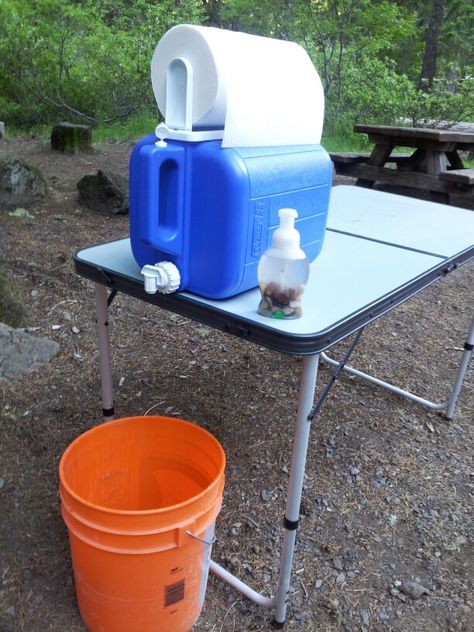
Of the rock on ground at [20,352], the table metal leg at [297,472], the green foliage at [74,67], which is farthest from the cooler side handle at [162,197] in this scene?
the green foliage at [74,67]

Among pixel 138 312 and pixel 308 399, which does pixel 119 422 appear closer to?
pixel 308 399

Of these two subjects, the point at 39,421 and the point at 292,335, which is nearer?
the point at 292,335

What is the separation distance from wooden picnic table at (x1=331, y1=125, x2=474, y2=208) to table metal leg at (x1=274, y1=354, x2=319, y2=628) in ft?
12.3

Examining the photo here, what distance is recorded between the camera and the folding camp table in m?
1.15

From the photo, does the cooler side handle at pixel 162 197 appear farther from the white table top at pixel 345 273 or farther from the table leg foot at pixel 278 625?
the table leg foot at pixel 278 625

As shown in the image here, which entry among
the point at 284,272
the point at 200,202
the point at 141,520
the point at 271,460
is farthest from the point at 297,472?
the point at 271,460

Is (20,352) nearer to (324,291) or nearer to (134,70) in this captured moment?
(324,291)

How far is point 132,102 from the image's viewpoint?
8055mm

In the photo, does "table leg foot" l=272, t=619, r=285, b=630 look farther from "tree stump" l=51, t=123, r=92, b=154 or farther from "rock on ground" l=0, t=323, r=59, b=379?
"tree stump" l=51, t=123, r=92, b=154

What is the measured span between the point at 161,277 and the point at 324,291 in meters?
0.39

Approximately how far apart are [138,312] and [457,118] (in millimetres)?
6680

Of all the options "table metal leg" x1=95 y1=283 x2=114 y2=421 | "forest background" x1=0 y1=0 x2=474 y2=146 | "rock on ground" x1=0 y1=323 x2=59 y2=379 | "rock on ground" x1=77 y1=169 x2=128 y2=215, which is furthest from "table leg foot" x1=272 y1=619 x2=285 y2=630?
"forest background" x1=0 y1=0 x2=474 y2=146

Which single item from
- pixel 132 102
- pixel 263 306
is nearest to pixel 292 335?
pixel 263 306

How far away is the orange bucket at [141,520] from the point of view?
1.14 m
